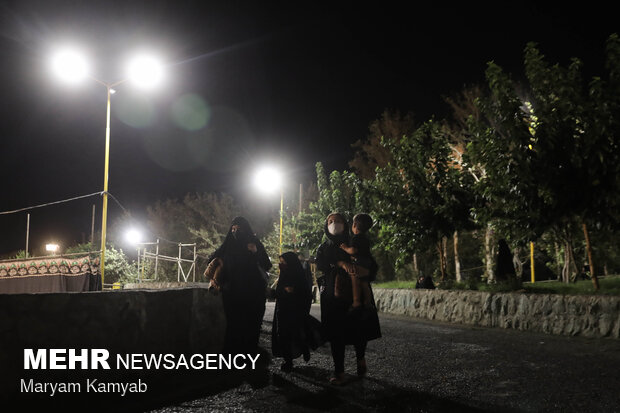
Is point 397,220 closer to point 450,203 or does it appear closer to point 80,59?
point 450,203

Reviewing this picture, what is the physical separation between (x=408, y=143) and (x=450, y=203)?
2.92m

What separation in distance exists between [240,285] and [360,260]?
5.14 ft

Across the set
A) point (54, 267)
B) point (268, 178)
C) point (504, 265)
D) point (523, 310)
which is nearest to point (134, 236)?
point (268, 178)

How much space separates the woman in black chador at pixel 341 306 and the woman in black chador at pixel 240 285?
101 cm

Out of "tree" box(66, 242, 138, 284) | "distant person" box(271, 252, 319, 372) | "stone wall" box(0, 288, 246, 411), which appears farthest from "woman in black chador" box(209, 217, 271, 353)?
"tree" box(66, 242, 138, 284)

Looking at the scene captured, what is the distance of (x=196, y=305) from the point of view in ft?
21.2

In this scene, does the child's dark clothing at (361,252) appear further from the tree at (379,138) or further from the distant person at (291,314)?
the tree at (379,138)

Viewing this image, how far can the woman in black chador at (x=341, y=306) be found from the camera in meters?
5.37

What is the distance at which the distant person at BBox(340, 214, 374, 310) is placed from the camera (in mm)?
5336

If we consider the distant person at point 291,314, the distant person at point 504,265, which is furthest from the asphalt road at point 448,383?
the distant person at point 504,265

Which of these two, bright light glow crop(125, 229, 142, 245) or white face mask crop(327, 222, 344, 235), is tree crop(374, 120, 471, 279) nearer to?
white face mask crop(327, 222, 344, 235)

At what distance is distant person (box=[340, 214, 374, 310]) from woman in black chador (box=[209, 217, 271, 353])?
50.3 inches

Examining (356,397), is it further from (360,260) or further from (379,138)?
(379,138)

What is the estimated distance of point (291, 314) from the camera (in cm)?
602
